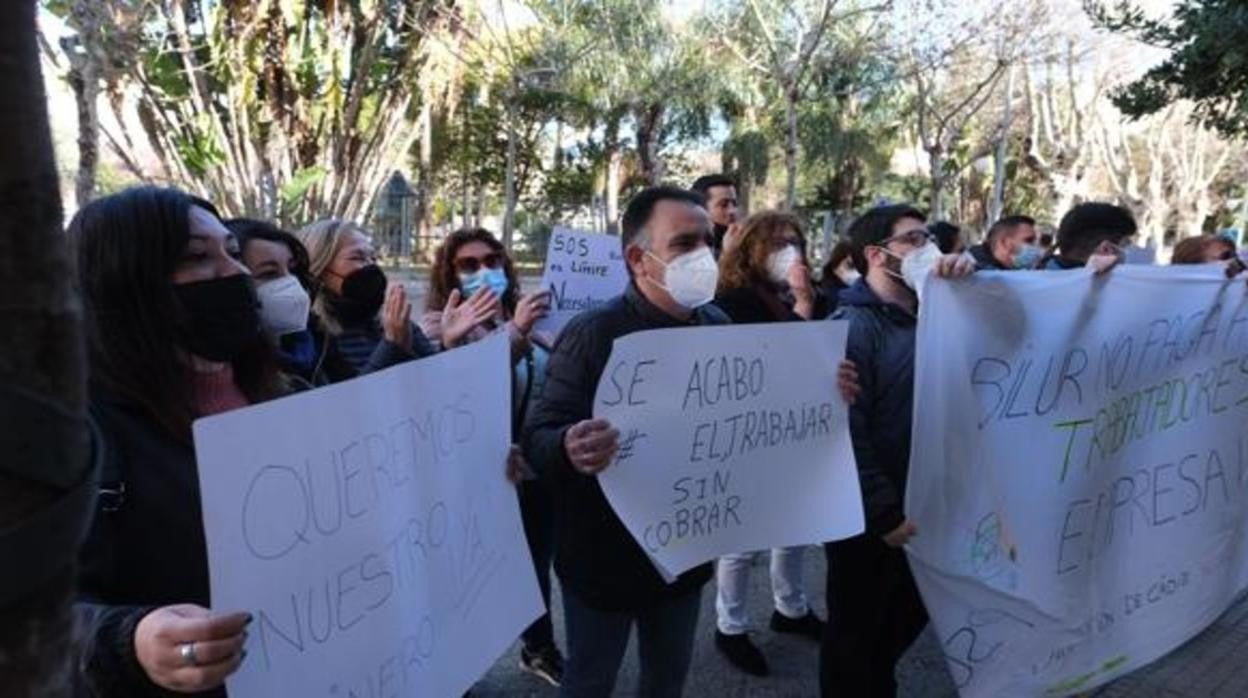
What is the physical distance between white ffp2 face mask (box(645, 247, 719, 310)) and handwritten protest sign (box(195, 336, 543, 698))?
0.47 metres

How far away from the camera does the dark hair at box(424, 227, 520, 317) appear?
3.41 metres

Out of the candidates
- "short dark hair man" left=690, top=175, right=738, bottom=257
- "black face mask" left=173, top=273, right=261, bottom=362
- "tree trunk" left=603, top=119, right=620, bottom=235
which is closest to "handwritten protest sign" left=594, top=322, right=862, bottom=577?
"black face mask" left=173, top=273, right=261, bottom=362

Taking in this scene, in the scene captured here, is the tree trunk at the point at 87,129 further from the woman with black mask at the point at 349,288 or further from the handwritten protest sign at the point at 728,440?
the handwritten protest sign at the point at 728,440

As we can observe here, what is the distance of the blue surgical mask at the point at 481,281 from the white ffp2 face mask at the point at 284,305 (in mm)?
1002

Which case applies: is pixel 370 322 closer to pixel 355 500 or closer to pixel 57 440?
pixel 355 500

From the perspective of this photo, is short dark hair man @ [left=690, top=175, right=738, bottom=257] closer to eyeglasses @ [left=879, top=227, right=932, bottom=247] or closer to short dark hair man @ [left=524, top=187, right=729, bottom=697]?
eyeglasses @ [left=879, top=227, right=932, bottom=247]

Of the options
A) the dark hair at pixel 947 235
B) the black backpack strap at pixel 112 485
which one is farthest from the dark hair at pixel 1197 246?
the black backpack strap at pixel 112 485

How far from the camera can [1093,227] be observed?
4070mm

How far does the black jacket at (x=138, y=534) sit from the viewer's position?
4.17ft

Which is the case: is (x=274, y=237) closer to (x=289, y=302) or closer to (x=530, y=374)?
(x=289, y=302)

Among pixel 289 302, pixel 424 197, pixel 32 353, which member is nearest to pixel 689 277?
pixel 289 302

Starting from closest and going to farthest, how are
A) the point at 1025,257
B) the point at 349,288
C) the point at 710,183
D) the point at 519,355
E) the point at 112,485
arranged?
the point at 112,485 < the point at 349,288 < the point at 519,355 < the point at 710,183 < the point at 1025,257

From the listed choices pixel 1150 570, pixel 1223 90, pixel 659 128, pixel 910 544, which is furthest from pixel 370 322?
pixel 659 128

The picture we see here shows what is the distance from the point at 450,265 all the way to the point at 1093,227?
2.81 metres
